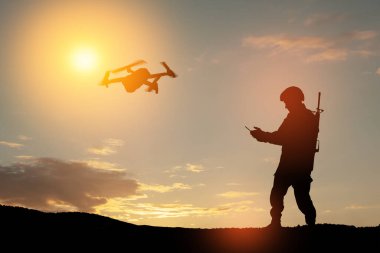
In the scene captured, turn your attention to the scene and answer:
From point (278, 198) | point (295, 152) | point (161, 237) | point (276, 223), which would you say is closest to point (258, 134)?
point (295, 152)

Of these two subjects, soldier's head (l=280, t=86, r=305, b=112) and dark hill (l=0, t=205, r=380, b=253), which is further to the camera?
soldier's head (l=280, t=86, r=305, b=112)

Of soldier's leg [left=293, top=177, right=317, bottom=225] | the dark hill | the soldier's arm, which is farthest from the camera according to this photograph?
the soldier's arm

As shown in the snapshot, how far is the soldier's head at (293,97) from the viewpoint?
11.3 meters

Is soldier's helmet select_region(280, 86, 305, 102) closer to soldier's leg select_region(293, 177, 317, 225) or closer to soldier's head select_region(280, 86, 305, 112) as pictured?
soldier's head select_region(280, 86, 305, 112)

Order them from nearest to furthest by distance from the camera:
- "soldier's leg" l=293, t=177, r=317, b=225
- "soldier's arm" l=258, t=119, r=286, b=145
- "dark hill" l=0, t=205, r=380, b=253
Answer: "dark hill" l=0, t=205, r=380, b=253, "soldier's leg" l=293, t=177, r=317, b=225, "soldier's arm" l=258, t=119, r=286, b=145

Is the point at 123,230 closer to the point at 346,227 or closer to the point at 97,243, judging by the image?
the point at 97,243

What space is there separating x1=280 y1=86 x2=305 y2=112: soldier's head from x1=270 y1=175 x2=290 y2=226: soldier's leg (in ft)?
5.55

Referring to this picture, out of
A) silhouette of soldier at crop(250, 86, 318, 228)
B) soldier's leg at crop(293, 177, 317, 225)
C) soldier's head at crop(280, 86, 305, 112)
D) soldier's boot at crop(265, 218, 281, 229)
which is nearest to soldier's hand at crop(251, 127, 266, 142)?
silhouette of soldier at crop(250, 86, 318, 228)

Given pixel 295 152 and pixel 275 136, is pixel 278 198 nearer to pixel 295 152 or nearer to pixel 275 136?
pixel 295 152

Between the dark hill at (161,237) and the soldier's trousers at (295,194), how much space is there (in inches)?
13.8

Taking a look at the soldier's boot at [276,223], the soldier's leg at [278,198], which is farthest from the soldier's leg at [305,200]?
the soldier's boot at [276,223]

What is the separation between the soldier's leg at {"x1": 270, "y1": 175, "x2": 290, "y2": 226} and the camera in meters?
11.2

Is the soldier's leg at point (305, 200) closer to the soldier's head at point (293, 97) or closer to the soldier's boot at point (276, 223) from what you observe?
the soldier's boot at point (276, 223)

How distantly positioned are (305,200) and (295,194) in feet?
0.89
